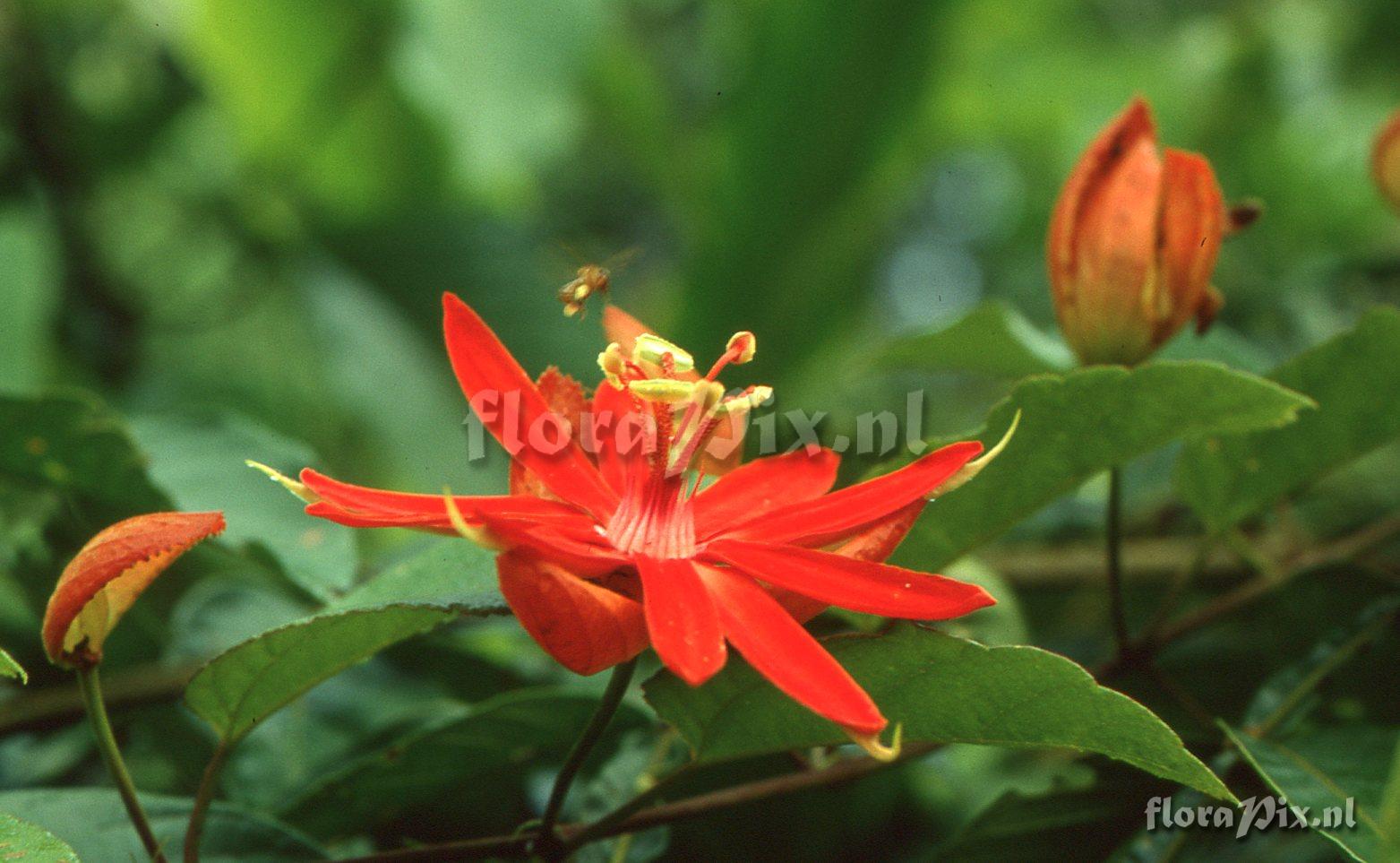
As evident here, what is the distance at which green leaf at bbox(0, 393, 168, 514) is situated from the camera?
0.76m

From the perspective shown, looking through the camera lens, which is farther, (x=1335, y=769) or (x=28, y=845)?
(x=1335, y=769)

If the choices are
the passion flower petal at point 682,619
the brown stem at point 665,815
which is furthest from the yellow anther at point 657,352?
the brown stem at point 665,815

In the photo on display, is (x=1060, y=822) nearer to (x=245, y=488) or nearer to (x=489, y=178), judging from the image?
(x=245, y=488)

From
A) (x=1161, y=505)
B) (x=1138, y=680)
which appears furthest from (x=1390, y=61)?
(x=1138, y=680)

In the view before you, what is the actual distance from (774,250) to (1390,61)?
3.32 ft

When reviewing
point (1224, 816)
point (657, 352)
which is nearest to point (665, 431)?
point (657, 352)

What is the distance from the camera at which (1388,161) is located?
961mm

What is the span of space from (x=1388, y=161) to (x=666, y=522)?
72 cm

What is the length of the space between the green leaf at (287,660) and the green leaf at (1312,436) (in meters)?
0.48

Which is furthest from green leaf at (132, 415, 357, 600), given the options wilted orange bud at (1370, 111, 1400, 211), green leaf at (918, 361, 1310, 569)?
wilted orange bud at (1370, 111, 1400, 211)

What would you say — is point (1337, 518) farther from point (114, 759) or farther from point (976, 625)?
point (114, 759)

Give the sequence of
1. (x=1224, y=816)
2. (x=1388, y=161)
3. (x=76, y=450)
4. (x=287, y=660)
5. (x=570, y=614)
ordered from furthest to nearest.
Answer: (x=1388, y=161), (x=76, y=450), (x=1224, y=816), (x=287, y=660), (x=570, y=614)

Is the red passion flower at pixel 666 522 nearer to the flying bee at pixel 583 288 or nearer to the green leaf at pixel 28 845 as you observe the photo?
the flying bee at pixel 583 288

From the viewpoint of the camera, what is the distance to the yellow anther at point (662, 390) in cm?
56
